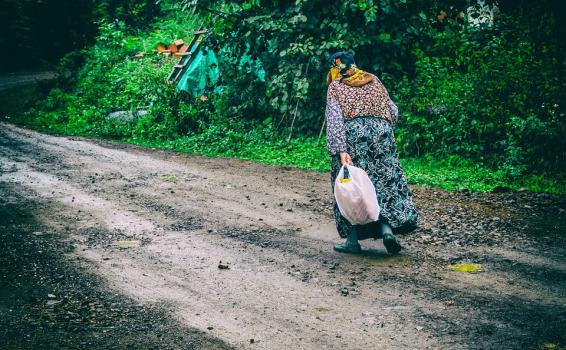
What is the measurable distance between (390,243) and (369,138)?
102 centimetres

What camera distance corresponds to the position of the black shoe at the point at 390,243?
6139mm

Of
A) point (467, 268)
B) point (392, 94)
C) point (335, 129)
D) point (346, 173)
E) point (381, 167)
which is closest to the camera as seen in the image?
point (467, 268)

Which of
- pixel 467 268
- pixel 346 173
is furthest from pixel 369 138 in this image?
pixel 467 268

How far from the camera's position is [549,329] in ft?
14.4

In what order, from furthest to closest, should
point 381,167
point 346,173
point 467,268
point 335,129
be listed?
point 381,167 < point 335,129 < point 346,173 < point 467,268

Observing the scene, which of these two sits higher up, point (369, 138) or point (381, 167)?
point (369, 138)

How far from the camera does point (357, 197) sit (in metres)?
5.95

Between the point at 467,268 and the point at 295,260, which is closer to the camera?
the point at 467,268

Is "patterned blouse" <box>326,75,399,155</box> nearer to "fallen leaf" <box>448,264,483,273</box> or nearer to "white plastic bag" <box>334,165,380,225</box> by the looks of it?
"white plastic bag" <box>334,165,380,225</box>

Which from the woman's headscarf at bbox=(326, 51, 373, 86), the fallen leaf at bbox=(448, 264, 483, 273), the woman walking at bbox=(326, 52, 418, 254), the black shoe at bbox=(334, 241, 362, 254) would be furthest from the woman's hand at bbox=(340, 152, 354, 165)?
the fallen leaf at bbox=(448, 264, 483, 273)

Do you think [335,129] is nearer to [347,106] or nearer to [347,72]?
[347,106]

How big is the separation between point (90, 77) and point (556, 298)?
18595 millimetres

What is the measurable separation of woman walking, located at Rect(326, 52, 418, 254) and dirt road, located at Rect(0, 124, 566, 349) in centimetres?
37

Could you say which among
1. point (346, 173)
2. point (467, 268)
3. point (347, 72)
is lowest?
point (467, 268)
